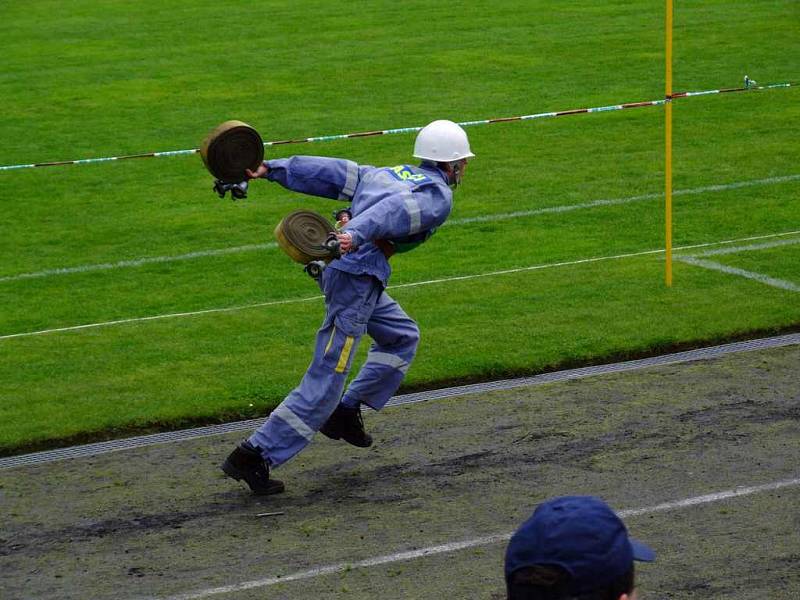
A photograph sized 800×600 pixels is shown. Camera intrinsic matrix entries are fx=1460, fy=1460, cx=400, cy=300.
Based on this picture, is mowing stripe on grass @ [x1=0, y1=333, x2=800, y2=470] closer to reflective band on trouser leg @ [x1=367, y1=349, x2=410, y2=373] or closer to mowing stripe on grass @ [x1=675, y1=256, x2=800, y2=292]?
reflective band on trouser leg @ [x1=367, y1=349, x2=410, y2=373]

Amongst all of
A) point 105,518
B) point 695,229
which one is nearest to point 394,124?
point 695,229

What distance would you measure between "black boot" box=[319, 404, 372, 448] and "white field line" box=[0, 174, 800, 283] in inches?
239

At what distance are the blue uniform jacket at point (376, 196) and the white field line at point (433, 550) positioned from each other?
161 cm

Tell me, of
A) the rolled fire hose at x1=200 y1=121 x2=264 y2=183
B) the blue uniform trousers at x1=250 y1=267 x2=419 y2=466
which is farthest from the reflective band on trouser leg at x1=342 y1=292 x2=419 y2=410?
the rolled fire hose at x1=200 y1=121 x2=264 y2=183

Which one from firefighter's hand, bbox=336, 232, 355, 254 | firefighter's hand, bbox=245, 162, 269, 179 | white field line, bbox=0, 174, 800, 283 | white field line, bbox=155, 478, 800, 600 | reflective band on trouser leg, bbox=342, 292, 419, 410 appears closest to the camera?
white field line, bbox=155, 478, 800, 600

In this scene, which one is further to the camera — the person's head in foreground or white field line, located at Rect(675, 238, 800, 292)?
white field line, located at Rect(675, 238, 800, 292)

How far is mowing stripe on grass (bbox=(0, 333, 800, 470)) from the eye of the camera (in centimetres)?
882

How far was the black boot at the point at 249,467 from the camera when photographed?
7824mm

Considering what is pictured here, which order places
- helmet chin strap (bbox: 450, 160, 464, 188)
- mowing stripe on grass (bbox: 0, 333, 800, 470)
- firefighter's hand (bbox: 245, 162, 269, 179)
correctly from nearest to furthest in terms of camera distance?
firefighter's hand (bbox: 245, 162, 269, 179)
helmet chin strap (bbox: 450, 160, 464, 188)
mowing stripe on grass (bbox: 0, 333, 800, 470)

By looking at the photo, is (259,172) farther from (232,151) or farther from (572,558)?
(572,558)

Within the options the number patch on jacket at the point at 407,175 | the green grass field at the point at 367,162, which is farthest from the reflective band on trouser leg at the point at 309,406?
the green grass field at the point at 367,162

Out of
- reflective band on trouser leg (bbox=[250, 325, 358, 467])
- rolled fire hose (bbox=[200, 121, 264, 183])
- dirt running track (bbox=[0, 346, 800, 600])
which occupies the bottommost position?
dirt running track (bbox=[0, 346, 800, 600])

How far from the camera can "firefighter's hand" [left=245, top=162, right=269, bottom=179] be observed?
26.2 ft

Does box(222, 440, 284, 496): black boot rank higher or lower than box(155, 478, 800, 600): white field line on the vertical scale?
higher
